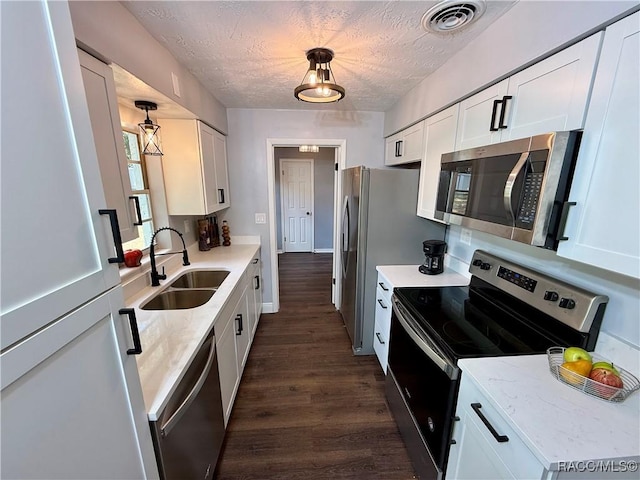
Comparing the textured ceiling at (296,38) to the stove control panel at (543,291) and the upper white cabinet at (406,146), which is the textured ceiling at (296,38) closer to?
the upper white cabinet at (406,146)

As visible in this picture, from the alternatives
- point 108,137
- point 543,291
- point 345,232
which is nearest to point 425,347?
point 543,291

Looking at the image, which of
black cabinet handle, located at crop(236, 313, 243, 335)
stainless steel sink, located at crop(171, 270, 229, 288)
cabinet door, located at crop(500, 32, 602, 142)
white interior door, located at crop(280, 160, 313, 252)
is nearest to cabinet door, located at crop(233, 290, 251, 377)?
black cabinet handle, located at crop(236, 313, 243, 335)

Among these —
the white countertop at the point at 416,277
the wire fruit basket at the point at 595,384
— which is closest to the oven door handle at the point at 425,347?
the white countertop at the point at 416,277

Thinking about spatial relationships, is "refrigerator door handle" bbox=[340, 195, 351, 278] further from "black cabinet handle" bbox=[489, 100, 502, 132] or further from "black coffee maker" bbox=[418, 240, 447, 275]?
"black cabinet handle" bbox=[489, 100, 502, 132]

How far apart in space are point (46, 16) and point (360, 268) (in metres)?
2.12

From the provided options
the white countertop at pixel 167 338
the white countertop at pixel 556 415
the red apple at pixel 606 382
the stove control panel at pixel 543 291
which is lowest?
the white countertop at pixel 167 338

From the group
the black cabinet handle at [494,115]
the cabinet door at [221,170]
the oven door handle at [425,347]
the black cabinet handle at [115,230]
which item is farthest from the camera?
the cabinet door at [221,170]

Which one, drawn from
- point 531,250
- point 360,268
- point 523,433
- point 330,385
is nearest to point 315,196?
point 360,268

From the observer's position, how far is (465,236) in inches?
80.4

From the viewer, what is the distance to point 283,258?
558 cm

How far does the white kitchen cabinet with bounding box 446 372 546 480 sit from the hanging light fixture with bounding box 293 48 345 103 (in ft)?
5.39

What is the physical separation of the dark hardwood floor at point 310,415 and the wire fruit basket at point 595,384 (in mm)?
1068

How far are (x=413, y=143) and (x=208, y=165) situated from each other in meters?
1.79

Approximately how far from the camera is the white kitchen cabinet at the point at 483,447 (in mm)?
802
